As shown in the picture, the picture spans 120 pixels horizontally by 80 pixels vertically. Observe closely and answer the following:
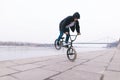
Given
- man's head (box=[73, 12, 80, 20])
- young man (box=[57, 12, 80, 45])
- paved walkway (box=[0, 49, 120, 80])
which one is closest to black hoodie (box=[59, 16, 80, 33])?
young man (box=[57, 12, 80, 45])

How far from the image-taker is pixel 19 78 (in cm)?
268

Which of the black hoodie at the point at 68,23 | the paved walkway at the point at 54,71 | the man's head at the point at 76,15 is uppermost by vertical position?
the man's head at the point at 76,15

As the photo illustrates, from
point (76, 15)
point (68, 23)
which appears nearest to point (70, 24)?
point (68, 23)

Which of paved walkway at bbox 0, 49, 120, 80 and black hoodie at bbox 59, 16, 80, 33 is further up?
black hoodie at bbox 59, 16, 80, 33

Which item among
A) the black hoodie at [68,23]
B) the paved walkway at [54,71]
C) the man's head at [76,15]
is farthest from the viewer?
the black hoodie at [68,23]

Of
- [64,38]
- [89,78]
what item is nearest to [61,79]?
[89,78]

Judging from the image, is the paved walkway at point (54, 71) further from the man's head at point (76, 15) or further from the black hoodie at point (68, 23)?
the man's head at point (76, 15)

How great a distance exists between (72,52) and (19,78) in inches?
137

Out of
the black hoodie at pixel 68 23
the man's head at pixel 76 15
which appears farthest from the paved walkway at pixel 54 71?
the man's head at pixel 76 15

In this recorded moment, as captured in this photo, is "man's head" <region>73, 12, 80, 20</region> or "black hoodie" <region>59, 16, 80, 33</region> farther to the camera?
"black hoodie" <region>59, 16, 80, 33</region>

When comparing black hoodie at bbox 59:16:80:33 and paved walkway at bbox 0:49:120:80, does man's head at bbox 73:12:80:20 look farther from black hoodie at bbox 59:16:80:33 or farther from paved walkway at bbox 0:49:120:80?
paved walkway at bbox 0:49:120:80

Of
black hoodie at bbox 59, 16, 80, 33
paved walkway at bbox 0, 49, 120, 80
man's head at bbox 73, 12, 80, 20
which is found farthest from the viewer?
black hoodie at bbox 59, 16, 80, 33

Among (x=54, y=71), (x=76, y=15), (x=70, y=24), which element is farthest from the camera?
(x=70, y=24)

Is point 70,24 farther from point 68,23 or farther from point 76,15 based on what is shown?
point 76,15
